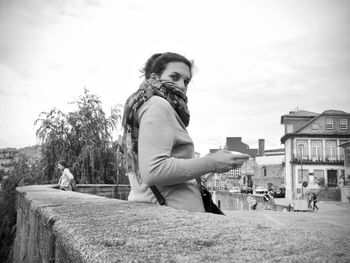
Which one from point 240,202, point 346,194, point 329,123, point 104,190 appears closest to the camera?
point 104,190

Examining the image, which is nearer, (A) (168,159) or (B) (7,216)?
(A) (168,159)

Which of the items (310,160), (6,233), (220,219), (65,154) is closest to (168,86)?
(220,219)

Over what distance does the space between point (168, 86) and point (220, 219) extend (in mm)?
977

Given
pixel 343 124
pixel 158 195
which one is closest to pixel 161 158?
pixel 158 195

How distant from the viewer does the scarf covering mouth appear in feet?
6.59

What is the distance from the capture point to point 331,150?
4625 cm

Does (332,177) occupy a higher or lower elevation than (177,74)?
higher

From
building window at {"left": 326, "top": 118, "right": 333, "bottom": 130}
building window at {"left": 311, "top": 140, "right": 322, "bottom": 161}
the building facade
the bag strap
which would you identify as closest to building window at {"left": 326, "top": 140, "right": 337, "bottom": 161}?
the building facade

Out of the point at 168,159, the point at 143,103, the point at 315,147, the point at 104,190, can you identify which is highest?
the point at 315,147

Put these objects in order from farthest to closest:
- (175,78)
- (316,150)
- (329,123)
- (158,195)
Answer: (329,123) < (316,150) < (175,78) < (158,195)

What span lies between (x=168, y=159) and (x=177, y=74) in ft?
2.30

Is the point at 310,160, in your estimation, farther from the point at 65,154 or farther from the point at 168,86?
the point at 168,86

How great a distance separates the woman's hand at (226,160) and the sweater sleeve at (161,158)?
0.03 metres

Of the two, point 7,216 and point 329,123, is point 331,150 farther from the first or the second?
point 7,216
